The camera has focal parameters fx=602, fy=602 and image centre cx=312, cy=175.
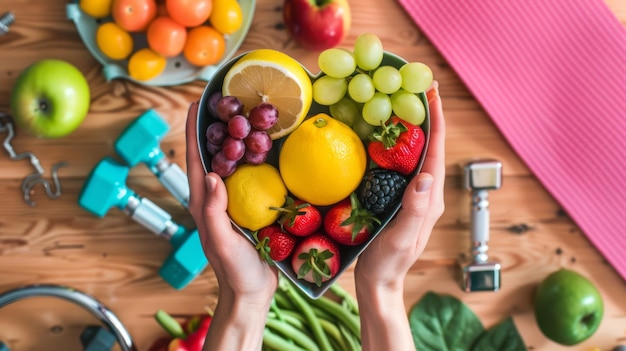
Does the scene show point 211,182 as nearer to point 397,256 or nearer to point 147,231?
point 397,256

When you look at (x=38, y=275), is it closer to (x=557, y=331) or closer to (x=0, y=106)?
(x=0, y=106)

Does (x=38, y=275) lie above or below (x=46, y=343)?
above

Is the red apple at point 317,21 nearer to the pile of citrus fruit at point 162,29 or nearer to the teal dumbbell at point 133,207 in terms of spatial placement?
the pile of citrus fruit at point 162,29

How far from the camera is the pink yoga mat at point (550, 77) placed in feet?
3.68

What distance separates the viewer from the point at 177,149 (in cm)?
115

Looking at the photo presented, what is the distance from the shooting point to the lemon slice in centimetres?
70

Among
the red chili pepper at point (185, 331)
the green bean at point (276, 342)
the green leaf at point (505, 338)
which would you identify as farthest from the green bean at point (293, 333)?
the green leaf at point (505, 338)

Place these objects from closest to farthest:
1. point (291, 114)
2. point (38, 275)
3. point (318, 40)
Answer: point (291, 114)
point (318, 40)
point (38, 275)

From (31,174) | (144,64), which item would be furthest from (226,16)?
(31,174)

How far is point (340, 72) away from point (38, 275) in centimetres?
79

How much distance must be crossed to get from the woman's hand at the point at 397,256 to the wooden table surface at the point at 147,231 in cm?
33

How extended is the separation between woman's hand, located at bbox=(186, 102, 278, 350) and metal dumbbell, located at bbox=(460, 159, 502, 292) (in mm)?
439

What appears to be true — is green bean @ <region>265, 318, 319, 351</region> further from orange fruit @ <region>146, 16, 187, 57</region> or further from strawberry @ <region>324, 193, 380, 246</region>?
orange fruit @ <region>146, 16, 187, 57</region>

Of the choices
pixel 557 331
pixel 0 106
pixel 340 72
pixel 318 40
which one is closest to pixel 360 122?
pixel 340 72
